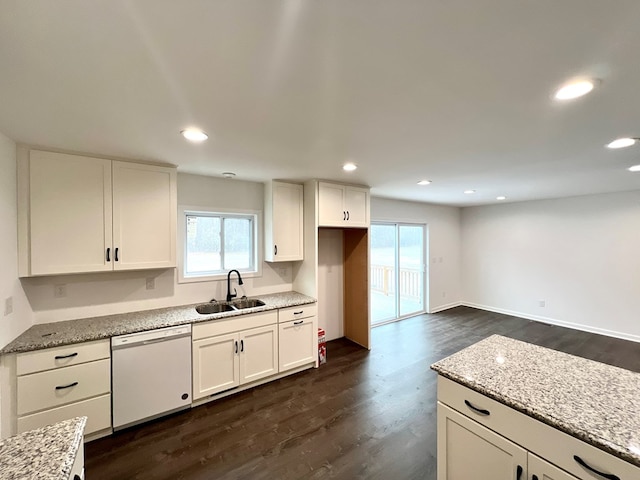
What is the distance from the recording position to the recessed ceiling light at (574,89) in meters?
1.30

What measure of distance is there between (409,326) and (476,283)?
7.93 ft

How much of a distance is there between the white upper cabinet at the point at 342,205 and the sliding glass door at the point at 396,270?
3.95ft

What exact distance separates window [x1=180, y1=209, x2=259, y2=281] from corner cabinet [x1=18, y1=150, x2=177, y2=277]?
0.44 meters

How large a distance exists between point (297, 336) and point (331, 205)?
67.9 inches

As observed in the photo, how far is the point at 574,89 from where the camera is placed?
4.46ft

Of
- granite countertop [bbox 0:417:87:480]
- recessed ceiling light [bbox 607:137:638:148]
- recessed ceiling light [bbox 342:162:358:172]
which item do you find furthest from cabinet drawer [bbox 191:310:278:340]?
recessed ceiling light [bbox 607:137:638:148]

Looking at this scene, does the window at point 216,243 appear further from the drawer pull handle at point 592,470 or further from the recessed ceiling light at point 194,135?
the drawer pull handle at point 592,470

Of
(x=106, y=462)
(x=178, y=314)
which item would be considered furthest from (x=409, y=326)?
(x=106, y=462)

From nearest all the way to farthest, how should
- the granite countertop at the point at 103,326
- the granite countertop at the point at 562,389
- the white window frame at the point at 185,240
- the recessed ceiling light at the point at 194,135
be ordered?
the granite countertop at the point at 562,389 < the recessed ceiling light at the point at 194,135 < the granite countertop at the point at 103,326 < the white window frame at the point at 185,240

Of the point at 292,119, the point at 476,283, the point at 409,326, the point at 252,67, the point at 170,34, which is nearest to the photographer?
the point at 170,34

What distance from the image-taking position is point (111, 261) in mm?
2492

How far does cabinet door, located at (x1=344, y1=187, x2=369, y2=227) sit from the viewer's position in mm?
3746

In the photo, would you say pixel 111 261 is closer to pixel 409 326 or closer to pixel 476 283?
pixel 409 326

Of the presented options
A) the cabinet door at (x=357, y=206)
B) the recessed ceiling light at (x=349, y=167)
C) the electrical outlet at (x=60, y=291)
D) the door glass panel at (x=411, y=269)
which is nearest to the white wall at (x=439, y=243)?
the door glass panel at (x=411, y=269)
